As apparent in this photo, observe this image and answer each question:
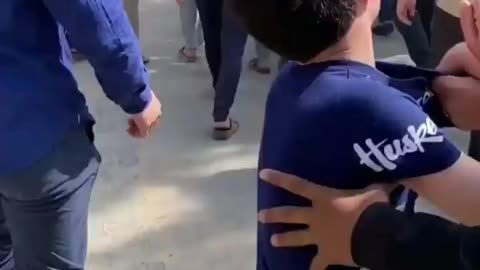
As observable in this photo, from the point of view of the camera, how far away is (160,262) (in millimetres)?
2762

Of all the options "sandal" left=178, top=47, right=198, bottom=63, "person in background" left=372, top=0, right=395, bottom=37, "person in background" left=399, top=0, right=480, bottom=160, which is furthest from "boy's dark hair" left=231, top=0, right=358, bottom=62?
"sandal" left=178, top=47, right=198, bottom=63

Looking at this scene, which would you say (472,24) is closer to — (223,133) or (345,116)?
(345,116)

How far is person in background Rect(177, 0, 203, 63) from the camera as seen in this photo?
4.04 m

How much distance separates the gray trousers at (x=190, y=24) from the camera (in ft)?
13.2

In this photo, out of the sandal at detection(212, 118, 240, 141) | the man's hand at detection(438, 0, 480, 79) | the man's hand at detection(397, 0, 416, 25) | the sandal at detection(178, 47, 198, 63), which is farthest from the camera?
the sandal at detection(178, 47, 198, 63)

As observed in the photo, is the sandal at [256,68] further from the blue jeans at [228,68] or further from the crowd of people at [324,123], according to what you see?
the crowd of people at [324,123]

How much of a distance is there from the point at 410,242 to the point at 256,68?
9.88ft

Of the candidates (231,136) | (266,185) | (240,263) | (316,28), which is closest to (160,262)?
(240,263)

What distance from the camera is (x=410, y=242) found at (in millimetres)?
1110

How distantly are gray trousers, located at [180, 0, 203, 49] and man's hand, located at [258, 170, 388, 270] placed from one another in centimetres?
278

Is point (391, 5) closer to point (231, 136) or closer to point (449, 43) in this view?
point (231, 136)

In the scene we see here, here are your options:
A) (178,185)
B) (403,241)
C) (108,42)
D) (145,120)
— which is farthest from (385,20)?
(403,241)

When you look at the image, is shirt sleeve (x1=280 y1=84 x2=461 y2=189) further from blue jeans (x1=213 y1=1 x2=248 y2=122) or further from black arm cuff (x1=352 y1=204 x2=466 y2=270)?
blue jeans (x1=213 y1=1 x2=248 y2=122)

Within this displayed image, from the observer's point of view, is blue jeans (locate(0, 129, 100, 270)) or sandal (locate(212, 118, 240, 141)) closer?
blue jeans (locate(0, 129, 100, 270))
